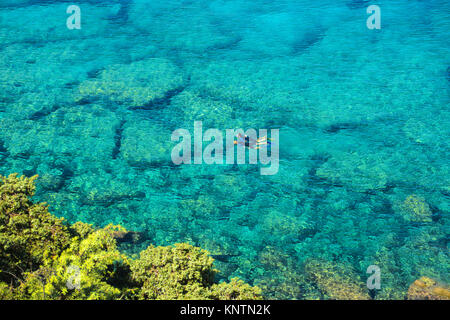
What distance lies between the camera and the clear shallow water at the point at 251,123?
1047cm

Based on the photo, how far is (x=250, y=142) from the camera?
44.8 feet

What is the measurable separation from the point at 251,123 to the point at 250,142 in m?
1.03

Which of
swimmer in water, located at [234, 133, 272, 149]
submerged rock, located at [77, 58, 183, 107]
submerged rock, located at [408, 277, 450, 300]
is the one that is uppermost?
submerged rock, located at [77, 58, 183, 107]

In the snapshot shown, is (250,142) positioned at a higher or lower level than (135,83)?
lower

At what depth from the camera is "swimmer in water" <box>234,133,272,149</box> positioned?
13552mm

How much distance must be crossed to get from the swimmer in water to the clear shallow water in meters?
0.61

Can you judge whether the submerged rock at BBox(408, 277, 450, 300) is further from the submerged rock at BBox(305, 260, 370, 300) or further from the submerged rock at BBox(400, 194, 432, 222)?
the submerged rock at BBox(400, 194, 432, 222)

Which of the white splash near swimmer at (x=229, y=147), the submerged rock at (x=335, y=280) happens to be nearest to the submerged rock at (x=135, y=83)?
the white splash near swimmer at (x=229, y=147)

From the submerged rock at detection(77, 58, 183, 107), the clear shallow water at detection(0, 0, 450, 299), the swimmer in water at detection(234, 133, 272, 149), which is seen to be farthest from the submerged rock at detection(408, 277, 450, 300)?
the submerged rock at detection(77, 58, 183, 107)

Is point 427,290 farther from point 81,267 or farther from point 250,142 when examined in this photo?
point 81,267

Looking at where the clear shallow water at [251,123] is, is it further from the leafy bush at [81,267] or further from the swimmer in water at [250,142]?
the leafy bush at [81,267]

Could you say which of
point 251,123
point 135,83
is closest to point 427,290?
point 251,123

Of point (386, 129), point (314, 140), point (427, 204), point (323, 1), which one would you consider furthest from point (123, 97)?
point (323, 1)
